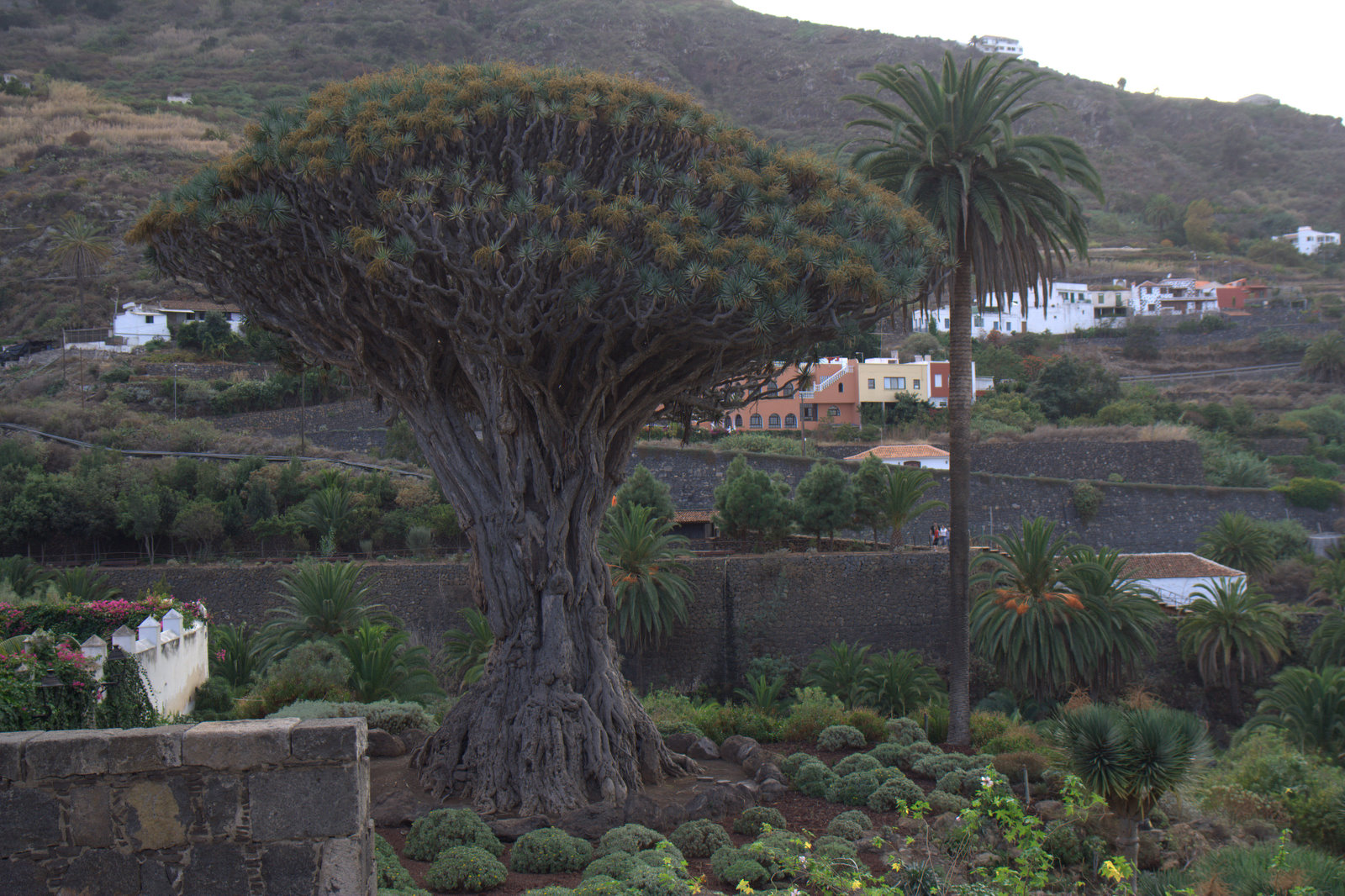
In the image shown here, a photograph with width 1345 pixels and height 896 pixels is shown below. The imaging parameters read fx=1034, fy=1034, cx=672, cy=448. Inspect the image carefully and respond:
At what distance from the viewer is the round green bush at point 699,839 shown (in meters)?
8.98

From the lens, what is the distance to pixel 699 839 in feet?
29.7

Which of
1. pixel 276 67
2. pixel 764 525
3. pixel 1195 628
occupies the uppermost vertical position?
pixel 276 67

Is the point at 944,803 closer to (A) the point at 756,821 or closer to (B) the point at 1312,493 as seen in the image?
(A) the point at 756,821

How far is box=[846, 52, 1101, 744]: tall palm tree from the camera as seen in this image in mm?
14391

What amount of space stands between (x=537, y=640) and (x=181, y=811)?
219 inches

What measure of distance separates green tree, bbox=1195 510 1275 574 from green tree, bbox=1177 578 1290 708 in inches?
279

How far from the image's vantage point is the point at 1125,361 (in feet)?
210

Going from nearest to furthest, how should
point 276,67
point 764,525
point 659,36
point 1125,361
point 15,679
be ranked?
point 15,679
point 764,525
point 1125,361
point 276,67
point 659,36

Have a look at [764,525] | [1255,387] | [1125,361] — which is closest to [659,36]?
[1125,361]

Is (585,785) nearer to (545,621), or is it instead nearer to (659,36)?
(545,621)

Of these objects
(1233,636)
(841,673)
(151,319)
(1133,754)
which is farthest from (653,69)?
(1133,754)

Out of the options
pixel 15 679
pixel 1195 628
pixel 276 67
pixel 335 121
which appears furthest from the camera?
pixel 276 67

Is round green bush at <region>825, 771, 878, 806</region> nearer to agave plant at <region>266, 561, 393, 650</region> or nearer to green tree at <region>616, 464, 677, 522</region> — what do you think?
agave plant at <region>266, 561, 393, 650</region>

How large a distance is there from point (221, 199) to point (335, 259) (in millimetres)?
1461
